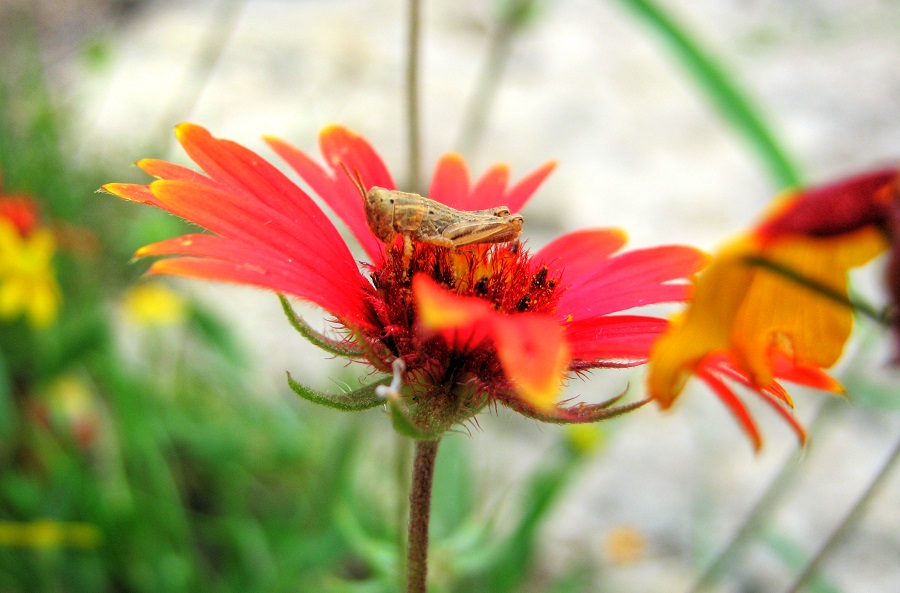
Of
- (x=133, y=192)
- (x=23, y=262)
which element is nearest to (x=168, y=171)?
(x=133, y=192)

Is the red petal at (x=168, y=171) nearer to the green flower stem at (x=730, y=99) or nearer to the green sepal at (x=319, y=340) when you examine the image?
the green sepal at (x=319, y=340)

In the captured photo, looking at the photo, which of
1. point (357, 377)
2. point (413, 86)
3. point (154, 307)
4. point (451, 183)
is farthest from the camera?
point (154, 307)

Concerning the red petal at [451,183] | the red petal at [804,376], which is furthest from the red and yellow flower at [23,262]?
the red petal at [804,376]

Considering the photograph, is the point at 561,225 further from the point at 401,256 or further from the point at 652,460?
the point at 401,256

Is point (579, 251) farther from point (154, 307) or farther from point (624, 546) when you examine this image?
point (154, 307)

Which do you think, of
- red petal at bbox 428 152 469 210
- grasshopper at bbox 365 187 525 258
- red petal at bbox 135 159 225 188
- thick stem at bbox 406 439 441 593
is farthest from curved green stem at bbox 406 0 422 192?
thick stem at bbox 406 439 441 593
